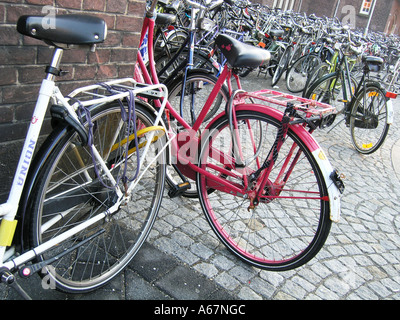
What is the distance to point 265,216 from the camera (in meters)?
3.36

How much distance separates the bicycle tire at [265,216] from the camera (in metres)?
2.35

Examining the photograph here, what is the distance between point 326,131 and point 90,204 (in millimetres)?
4734

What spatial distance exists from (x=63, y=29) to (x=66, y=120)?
1.32 feet

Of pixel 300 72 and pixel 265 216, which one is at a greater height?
pixel 300 72

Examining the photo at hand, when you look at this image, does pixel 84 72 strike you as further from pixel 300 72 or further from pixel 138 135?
pixel 300 72

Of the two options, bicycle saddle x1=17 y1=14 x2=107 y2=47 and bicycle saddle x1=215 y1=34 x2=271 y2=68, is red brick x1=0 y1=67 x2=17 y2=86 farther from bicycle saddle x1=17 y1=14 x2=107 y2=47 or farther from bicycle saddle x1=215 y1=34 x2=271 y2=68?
bicycle saddle x1=215 y1=34 x2=271 y2=68

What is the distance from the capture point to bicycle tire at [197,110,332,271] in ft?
7.70

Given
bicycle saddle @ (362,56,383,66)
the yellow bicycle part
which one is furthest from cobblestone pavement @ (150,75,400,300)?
bicycle saddle @ (362,56,383,66)

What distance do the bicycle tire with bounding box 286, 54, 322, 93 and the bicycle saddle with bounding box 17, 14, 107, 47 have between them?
22.8 feet

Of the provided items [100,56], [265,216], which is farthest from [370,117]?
[100,56]

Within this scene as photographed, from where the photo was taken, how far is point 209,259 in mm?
2697

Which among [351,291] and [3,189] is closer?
[3,189]

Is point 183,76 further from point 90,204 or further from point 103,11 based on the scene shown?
point 90,204
